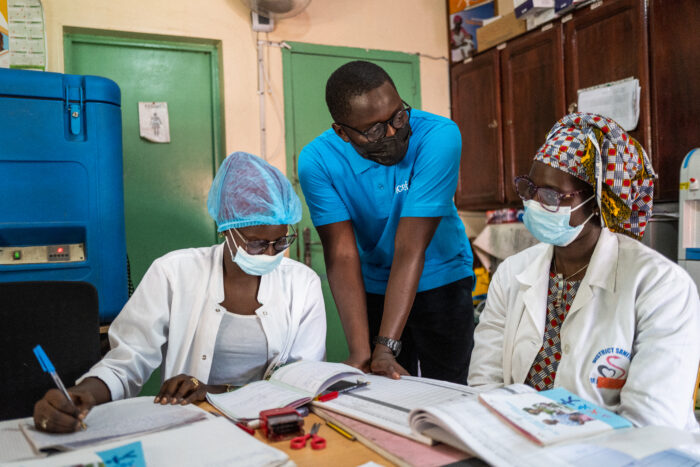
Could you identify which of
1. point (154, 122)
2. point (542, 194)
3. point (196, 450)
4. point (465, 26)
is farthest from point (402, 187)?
point (465, 26)

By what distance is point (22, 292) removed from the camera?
1.25 metres

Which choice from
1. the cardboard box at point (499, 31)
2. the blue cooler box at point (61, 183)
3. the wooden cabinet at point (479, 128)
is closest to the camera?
the blue cooler box at point (61, 183)

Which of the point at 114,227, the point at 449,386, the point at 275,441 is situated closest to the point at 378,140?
the point at 449,386

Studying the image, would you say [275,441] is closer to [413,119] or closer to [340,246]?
[340,246]

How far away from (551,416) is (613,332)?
417 millimetres

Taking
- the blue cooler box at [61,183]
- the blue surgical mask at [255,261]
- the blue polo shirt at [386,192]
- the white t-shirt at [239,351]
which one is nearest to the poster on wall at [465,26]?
the blue polo shirt at [386,192]

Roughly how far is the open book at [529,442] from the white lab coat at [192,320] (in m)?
0.68

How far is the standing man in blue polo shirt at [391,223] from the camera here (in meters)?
1.50

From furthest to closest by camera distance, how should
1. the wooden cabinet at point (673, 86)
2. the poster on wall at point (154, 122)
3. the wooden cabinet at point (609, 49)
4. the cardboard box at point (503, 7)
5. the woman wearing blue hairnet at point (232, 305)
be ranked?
1. the cardboard box at point (503, 7)
2. the poster on wall at point (154, 122)
3. the wooden cabinet at point (609, 49)
4. the wooden cabinet at point (673, 86)
5. the woman wearing blue hairnet at point (232, 305)

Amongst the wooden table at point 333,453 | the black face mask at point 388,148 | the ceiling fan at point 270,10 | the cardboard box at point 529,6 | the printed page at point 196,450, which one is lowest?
the wooden table at point 333,453

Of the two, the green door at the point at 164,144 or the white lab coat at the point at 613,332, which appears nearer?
the white lab coat at the point at 613,332

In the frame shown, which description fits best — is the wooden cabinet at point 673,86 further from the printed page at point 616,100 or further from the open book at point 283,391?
the open book at point 283,391

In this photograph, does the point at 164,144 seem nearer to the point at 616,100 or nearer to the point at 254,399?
the point at 254,399

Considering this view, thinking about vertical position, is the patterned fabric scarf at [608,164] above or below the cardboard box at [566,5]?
below
